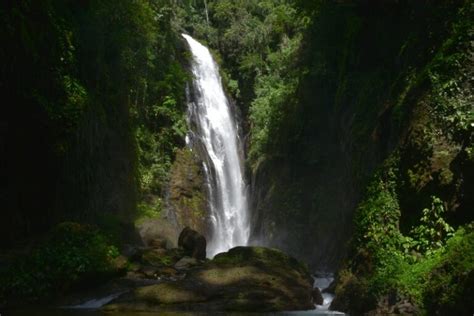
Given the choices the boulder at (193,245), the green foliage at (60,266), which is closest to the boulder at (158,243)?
the boulder at (193,245)

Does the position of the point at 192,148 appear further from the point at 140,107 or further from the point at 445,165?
the point at 445,165

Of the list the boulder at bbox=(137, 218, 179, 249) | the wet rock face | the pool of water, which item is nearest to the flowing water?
the wet rock face

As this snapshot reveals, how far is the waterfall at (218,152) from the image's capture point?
2459 centimetres

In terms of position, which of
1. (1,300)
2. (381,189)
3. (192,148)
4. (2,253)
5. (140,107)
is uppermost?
(140,107)

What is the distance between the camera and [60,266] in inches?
431

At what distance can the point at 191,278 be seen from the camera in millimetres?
11172

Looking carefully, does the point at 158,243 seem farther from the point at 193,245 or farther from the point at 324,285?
the point at 324,285

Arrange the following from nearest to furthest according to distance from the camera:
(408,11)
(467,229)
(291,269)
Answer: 1. (467,229)
2. (291,269)
3. (408,11)

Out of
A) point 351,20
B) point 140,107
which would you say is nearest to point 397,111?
point 351,20

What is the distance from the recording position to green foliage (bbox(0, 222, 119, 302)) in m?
10.2

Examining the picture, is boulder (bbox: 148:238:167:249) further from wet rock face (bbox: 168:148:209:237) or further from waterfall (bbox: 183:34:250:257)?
waterfall (bbox: 183:34:250:257)

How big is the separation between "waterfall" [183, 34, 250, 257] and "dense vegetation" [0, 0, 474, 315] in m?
1.10

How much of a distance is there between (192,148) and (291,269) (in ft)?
48.7

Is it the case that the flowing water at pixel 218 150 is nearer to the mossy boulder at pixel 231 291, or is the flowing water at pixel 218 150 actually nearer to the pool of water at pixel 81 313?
the mossy boulder at pixel 231 291
